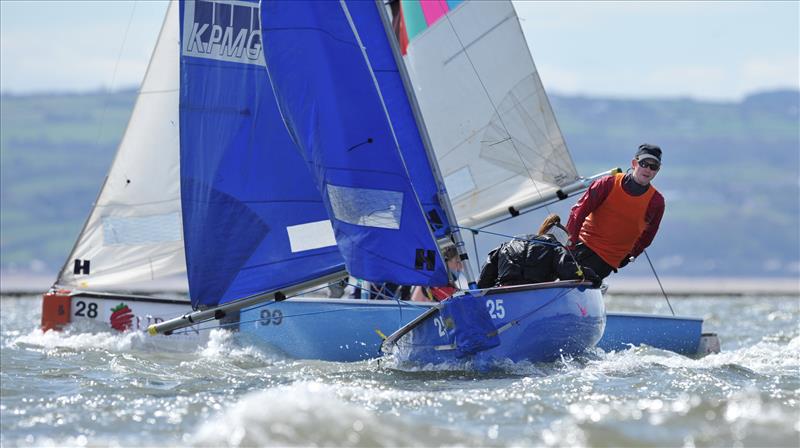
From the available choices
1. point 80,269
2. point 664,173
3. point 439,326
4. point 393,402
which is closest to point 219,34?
point 439,326

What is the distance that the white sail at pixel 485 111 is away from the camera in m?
13.1


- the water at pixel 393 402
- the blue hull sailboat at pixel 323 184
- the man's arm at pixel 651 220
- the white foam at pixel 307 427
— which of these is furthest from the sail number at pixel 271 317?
the white foam at pixel 307 427

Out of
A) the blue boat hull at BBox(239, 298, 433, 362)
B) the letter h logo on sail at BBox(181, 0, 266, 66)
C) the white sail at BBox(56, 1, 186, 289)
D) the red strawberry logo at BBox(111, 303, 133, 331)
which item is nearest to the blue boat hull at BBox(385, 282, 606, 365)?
the blue boat hull at BBox(239, 298, 433, 362)

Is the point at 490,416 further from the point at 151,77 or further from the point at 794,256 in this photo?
the point at 794,256

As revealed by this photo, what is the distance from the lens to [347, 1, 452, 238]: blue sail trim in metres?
9.54

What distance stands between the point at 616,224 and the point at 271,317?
3.20 meters

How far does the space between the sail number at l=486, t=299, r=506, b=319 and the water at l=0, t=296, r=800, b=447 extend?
387 mm

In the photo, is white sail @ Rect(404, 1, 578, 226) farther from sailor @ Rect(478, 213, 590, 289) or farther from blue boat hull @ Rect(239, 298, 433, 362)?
sailor @ Rect(478, 213, 590, 289)

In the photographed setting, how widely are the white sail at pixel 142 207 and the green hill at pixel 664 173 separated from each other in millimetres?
89787

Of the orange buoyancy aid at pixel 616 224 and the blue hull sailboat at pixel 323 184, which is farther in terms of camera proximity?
the orange buoyancy aid at pixel 616 224

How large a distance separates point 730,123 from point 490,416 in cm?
16086

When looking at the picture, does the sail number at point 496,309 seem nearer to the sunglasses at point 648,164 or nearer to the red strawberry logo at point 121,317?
the sunglasses at point 648,164

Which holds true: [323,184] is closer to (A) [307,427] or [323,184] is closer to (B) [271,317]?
(B) [271,317]

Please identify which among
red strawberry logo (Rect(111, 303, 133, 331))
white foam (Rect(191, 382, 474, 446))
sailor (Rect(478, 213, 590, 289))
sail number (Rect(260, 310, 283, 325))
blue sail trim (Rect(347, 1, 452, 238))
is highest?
blue sail trim (Rect(347, 1, 452, 238))
